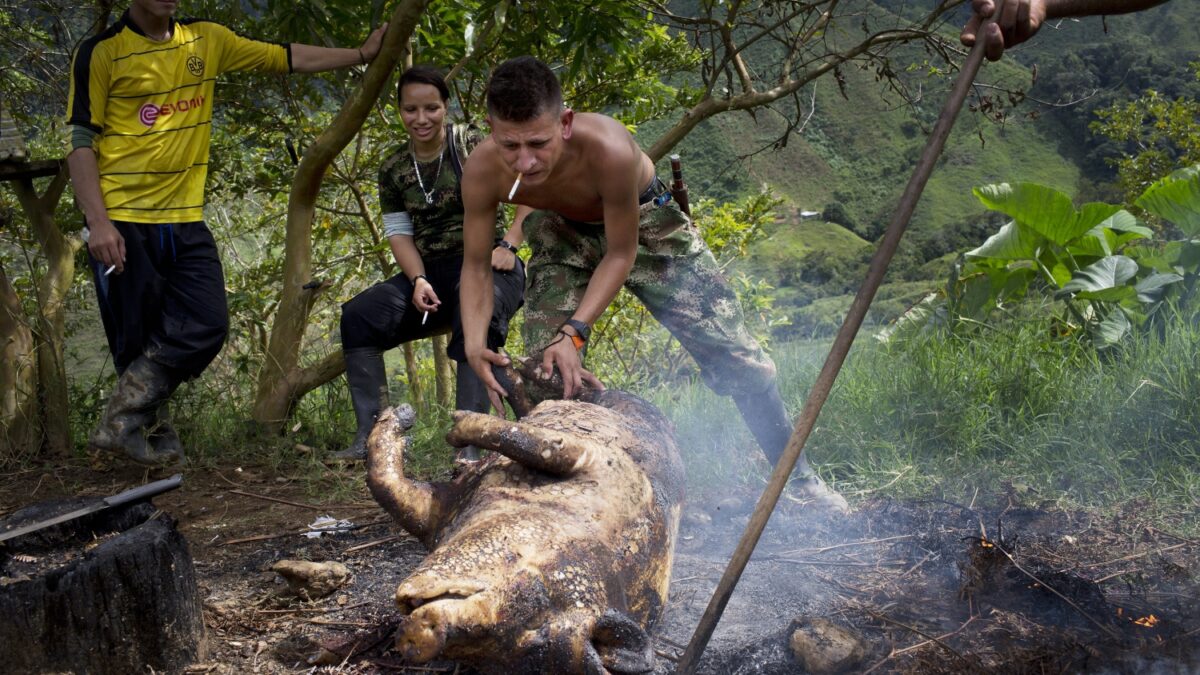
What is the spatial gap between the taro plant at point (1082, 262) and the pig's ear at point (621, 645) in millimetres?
4202

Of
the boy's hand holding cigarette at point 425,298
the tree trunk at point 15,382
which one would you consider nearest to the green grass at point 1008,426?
the boy's hand holding cigarette at point 425,298

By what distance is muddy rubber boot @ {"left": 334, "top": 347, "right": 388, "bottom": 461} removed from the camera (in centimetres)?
507

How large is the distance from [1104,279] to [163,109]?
520cm

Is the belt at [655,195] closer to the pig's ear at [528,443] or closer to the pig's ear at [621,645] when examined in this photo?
the pig's ear at [528,443]

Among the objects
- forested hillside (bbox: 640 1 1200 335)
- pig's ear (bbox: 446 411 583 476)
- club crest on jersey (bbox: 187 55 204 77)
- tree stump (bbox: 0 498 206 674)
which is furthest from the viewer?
forested hillside (bbox: 640 1 1200 335)

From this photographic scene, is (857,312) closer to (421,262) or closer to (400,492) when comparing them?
(400,492)

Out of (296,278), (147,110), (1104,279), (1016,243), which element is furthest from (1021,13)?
(296,278)

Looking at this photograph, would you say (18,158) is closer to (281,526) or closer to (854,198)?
(281,526)

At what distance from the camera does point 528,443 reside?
9.60ft

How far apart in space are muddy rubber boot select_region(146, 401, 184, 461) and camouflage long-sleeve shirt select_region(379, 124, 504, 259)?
63.0 inches

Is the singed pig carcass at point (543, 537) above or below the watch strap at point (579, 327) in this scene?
below

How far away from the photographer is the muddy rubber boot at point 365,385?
5066 millimetres

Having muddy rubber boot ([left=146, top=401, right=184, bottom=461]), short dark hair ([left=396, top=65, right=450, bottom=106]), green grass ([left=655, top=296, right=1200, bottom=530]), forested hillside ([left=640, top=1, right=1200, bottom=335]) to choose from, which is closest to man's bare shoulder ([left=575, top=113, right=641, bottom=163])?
short dark hair ([left=396, top=65, right=450, bottom=106])

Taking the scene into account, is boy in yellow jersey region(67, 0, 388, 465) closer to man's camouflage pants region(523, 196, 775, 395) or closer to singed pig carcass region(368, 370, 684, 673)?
man's camouflage pants region(523, 196, 775, 395)
